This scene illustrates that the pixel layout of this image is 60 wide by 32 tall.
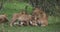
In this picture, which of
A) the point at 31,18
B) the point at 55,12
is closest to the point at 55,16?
the point at 55,12

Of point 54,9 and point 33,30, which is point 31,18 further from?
point 54,9

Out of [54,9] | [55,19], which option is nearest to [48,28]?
[55,19]

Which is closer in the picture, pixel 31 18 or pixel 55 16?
pixel 31 18

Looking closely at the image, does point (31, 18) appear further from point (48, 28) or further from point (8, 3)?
point (8, 3)

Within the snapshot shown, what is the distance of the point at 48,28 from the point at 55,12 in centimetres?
392

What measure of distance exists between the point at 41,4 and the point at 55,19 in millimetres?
1915

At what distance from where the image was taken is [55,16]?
45.0 ft

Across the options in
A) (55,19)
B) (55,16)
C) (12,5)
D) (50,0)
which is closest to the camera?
(55,19)

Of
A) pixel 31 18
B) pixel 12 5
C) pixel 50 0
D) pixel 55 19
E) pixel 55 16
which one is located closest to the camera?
pixel 31 18

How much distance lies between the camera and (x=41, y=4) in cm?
1438

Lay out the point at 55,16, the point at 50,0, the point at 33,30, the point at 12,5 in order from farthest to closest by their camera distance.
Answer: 1. the point at 12,5
2. the point at 50,0
3. the point at 55,16
4. the point at 33,30

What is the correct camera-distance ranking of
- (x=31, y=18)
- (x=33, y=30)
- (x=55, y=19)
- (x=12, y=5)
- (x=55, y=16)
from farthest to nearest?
(x=12, y=5), (x=55, y=16), (x=55, y=19), (x=31, y=18), (x=33, y=30)

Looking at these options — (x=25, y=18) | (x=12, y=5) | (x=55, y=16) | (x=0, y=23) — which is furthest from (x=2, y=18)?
(x=12, y=5)

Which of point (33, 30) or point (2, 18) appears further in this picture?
point (2, 18)
